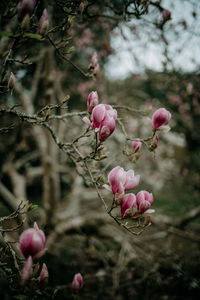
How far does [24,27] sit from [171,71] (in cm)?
169

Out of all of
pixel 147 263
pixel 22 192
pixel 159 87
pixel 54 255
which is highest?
pixel 159 87

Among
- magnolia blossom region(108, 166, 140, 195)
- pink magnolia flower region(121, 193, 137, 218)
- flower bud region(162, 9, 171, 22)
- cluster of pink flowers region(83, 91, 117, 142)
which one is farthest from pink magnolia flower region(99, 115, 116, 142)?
flower bud region(162, 9, 171, 22)

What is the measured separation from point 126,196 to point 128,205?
4 cm

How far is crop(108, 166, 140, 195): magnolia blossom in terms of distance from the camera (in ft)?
2.81

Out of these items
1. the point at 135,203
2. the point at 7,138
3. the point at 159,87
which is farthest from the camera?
the point at 7,138

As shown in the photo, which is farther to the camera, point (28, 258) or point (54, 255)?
point (54, 255)

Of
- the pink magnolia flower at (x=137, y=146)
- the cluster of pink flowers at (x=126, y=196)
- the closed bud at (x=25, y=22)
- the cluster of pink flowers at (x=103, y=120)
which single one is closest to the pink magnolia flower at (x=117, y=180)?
the cluster of pink flowers at (x=126, y=196)

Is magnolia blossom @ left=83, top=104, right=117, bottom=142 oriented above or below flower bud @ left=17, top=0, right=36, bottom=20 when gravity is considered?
Result: below

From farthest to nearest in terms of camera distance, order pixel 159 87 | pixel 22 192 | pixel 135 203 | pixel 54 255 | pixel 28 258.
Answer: pixel 159 87, pixel 22 192, pixel 54 255, pixel 135 203, pixel 28 258

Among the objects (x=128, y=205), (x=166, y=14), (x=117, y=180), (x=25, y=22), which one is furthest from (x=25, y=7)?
(x=166, y=14)

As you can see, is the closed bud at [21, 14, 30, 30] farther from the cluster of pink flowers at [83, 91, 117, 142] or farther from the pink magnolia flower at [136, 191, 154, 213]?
the pink magnolia flower at [136, 191, 154, 213]

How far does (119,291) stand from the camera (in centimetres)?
260

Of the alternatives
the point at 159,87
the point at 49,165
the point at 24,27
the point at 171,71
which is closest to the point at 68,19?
the point at 24,27

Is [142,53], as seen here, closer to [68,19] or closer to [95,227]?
[68,19]
